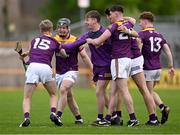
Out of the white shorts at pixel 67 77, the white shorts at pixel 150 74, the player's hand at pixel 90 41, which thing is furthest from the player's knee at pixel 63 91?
the white shorts at pixel 150 74

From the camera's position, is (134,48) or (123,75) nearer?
(123,75)

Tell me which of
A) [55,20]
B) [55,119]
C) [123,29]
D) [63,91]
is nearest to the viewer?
[123,29]

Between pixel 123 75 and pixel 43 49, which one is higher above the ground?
pixel 43 49

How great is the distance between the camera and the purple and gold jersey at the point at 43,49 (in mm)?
16266

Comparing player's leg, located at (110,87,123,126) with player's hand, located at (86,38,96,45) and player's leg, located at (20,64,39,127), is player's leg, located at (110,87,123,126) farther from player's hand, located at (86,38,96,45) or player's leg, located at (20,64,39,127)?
player's leg, located at (20,64,39,127)

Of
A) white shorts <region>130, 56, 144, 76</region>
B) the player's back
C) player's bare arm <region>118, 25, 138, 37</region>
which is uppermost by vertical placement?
player's bare arm <region>118, 25, 138, 37</region>

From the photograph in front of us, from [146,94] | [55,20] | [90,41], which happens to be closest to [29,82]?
[90,41]

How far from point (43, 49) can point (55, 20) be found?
43.8 meters

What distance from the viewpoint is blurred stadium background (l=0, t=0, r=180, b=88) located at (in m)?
36.6

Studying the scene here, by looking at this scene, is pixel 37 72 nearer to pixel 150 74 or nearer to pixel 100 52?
pixel 100 52

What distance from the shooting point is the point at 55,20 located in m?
59.9

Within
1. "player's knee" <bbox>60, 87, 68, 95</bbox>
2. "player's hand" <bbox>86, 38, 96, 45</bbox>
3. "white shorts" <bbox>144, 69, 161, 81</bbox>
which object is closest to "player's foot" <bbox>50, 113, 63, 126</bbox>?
"player's knee" <bbox>60, 87, 68, 95</bbox>

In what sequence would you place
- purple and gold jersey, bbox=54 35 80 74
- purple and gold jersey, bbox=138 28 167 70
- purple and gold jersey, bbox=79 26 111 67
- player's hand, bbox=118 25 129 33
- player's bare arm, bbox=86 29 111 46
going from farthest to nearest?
purple and gold jersey, bbox=138 28 167 70 → purple and gold jersey, bbox=54 35 80 74 → purple and gold jersey, bbox=79 26 111 67 → player's hand, bbox=118 25 129 33 → player's bare arm, bbox=86 29 111 46

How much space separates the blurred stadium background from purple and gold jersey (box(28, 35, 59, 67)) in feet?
62.4
